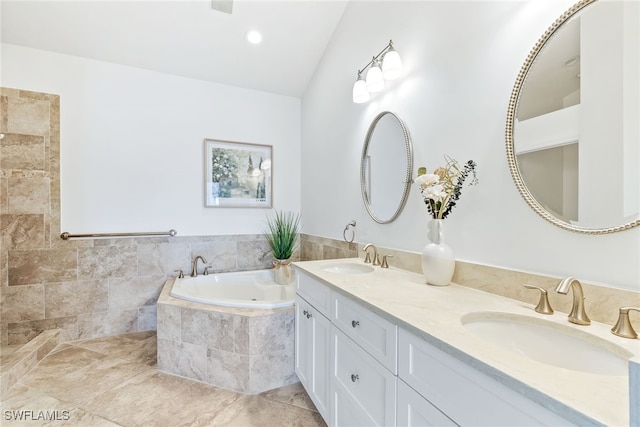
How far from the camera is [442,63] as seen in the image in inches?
57.7

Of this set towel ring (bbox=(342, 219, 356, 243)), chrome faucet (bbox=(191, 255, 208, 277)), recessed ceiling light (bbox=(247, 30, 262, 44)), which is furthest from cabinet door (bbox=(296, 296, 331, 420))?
recessed ceiling light (bbox=(247, 30, 262, 44))

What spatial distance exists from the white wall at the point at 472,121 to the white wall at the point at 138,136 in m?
1.49

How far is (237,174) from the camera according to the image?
123 inches

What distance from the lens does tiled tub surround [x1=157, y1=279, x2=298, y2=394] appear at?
1910 mm

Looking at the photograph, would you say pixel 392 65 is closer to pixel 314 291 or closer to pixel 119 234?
pixel 314 291

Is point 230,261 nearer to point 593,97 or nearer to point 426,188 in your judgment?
point 426,188

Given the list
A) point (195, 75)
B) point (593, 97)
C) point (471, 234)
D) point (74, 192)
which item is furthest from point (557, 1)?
point (74, 192)

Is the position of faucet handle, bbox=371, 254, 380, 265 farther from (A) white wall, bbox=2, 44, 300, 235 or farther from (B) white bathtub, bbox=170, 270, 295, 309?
(A) white wall, bbox=2, 44, 300, 235

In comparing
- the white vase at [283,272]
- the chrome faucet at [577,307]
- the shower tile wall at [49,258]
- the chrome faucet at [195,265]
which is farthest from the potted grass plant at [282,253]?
the chrome faucet at [577,307]

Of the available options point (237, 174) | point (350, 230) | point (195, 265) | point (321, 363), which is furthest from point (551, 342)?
point (237, 174)

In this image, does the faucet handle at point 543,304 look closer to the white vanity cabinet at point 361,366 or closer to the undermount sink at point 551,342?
the undermount sink at point 551,342

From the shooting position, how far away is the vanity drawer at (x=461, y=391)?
0.57m

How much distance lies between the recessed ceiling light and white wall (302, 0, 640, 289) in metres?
0.91

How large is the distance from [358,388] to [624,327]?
0.89 meters
